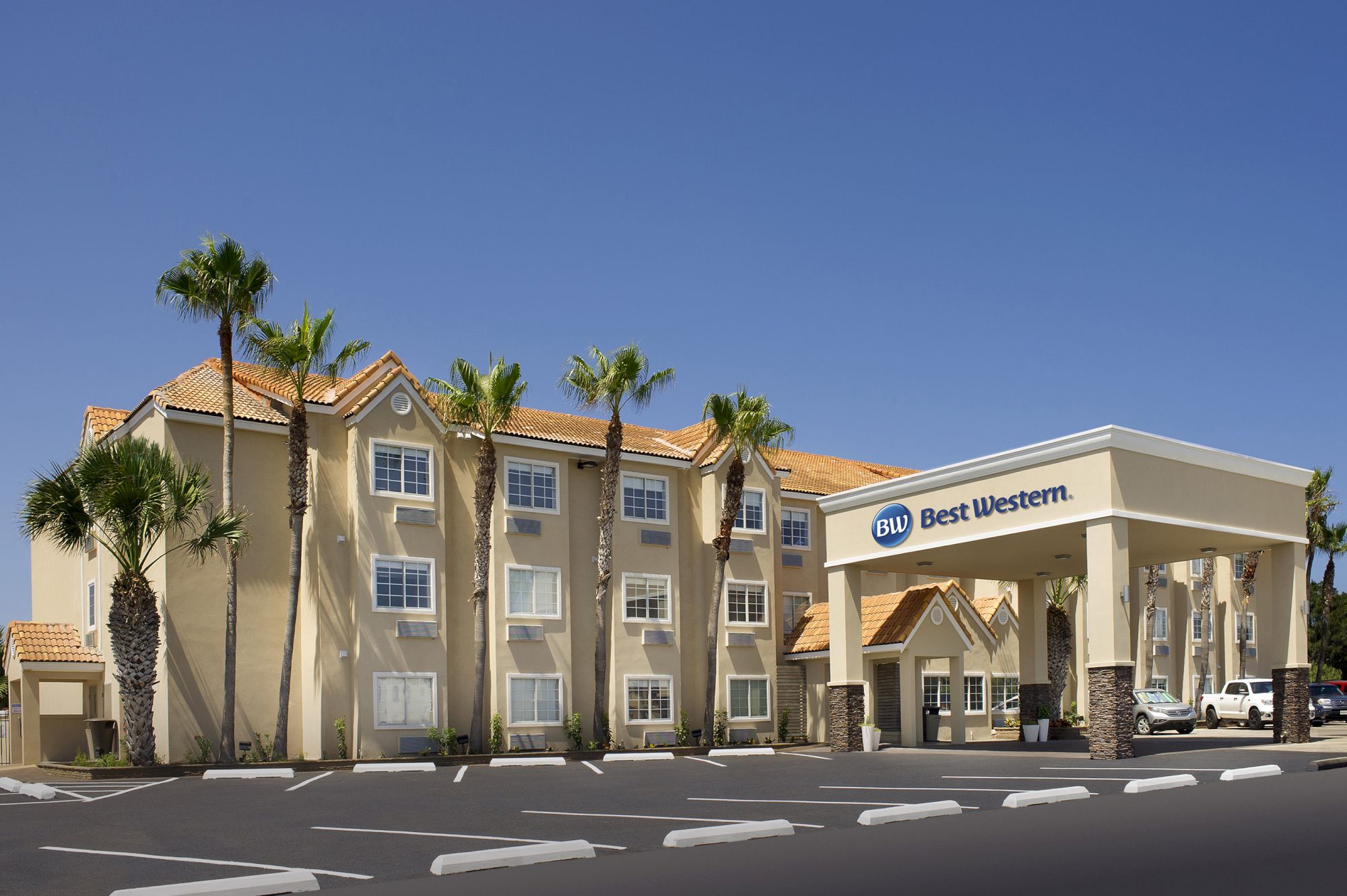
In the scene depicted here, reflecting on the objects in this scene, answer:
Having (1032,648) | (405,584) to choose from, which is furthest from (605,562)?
(1032,648)

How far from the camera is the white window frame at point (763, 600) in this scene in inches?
1567

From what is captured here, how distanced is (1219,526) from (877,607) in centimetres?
1205

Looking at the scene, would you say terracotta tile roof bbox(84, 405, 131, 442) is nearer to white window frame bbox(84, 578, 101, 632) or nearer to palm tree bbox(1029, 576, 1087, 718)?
white window frame bbox(84, 578, 101, 632)

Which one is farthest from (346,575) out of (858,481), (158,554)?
(858,481)

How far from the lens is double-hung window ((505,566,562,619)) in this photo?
35.6 m

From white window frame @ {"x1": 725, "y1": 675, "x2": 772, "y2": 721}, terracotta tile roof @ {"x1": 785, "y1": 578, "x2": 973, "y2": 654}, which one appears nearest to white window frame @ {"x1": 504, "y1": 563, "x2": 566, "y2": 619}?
white window frame @ {"x1": 725, "y1": 675, "x2": 772, "y2": 721}

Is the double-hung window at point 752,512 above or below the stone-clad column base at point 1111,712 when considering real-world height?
above

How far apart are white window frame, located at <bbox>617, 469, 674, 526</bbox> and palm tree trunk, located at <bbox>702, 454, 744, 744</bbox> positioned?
6.67 ft

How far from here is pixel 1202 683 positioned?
5616 centimetres

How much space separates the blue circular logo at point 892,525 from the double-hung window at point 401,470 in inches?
473

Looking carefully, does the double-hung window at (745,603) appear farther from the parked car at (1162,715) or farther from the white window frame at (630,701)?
the parked car at (1162,715)

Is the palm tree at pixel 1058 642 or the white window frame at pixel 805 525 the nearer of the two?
the white window frame at pixel 805 525

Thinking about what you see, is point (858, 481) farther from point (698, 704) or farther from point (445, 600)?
point (445, 600)

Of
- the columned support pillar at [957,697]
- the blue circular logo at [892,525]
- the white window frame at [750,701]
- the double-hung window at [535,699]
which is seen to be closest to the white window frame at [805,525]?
the white window frame at [750,701]
